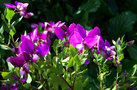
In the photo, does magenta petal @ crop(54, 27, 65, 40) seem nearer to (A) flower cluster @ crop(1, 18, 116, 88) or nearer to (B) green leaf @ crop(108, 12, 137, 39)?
(A) flower cluster @ crop(1, 18, 116, 88)

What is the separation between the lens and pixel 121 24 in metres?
1.74

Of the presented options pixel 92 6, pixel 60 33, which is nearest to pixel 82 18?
pixel 92 6

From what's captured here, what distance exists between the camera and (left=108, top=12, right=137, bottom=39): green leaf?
1674mm

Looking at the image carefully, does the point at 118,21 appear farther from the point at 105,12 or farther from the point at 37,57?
the point at 37,57

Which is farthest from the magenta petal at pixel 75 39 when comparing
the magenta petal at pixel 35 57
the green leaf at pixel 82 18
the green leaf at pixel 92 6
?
the green leaf at pixel 92 6

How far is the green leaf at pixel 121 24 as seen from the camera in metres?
1.67

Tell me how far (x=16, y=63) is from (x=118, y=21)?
4.54 feet

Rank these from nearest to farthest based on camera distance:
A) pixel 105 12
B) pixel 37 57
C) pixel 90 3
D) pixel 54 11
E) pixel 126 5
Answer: pixel 37 57 < pixel 54 11 < pixel 90 3 < pixel 105 12 < pixel 126 5

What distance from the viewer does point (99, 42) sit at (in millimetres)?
550

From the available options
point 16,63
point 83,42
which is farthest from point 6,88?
point 83,42

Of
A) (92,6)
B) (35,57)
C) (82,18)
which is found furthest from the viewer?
(92,6)

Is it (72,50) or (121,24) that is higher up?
(72,50)

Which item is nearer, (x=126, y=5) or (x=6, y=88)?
(x=6, y=88)

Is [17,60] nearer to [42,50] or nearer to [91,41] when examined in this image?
[42,50]
